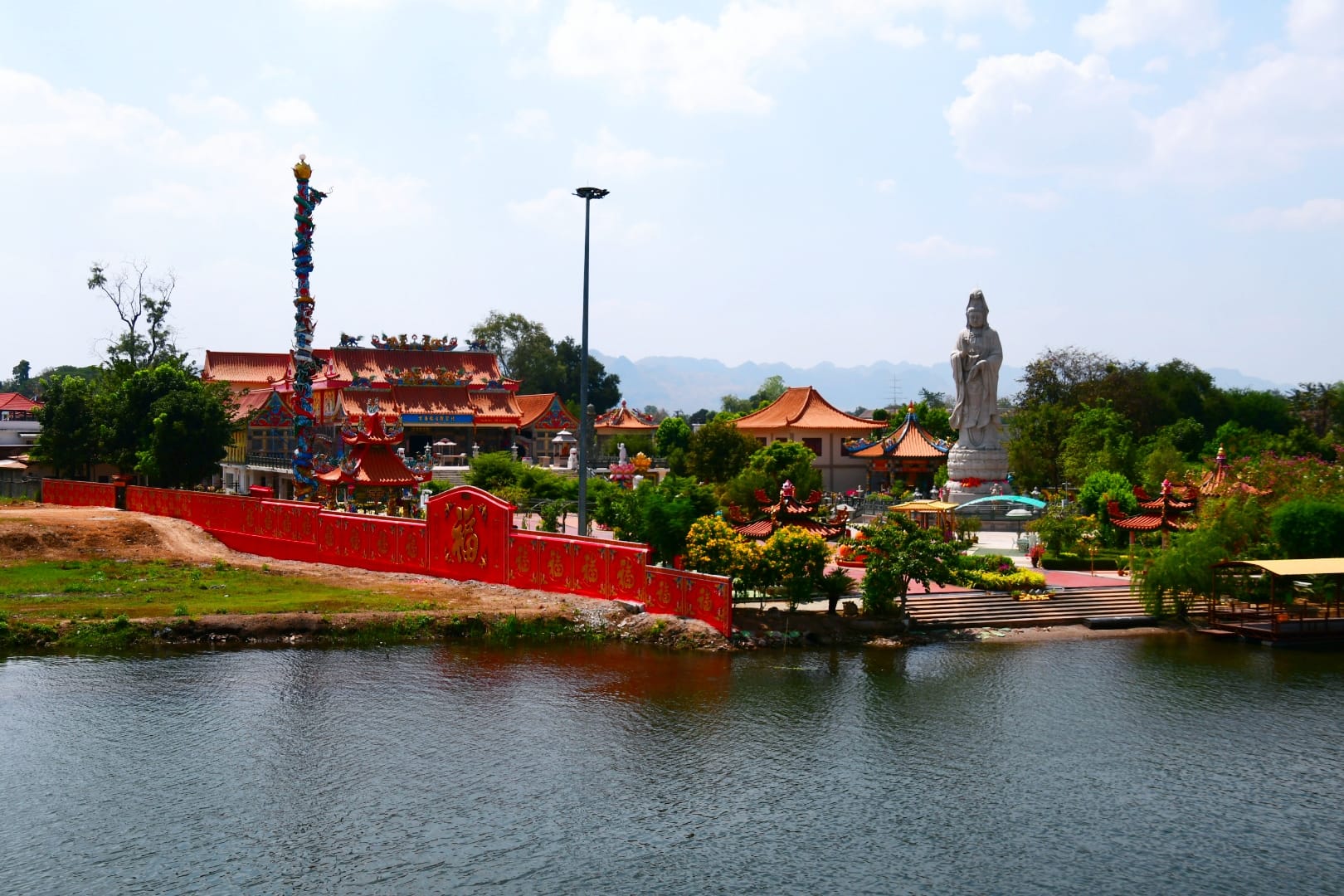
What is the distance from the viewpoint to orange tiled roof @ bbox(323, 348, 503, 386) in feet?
259

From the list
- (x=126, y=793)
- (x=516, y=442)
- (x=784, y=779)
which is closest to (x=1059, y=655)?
(x=784, y=779)

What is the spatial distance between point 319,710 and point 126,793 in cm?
482

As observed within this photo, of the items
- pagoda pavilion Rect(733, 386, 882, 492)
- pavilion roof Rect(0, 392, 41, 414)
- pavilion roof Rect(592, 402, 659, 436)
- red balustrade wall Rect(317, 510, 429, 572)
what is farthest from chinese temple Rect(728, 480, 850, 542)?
pavilion roof Rect(0, 392, 41, 414)

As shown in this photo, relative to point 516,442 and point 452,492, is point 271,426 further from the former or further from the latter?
point 452,492

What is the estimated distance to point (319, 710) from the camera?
23266mm

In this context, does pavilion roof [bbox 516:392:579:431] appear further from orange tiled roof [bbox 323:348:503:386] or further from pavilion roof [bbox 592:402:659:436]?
pavilion roof [bbox 592:402:659:436]

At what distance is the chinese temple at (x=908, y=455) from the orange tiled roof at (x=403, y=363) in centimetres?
3076

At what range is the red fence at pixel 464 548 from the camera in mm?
30188

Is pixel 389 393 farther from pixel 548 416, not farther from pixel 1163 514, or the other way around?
pixel 1163 514

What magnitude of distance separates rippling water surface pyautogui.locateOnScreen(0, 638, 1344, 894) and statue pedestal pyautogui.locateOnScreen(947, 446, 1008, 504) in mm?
24751

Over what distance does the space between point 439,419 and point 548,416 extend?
27.1 feet

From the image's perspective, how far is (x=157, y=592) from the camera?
34125 mm

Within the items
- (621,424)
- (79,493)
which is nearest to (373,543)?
(79,493)

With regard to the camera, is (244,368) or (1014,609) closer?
(1014,609)
